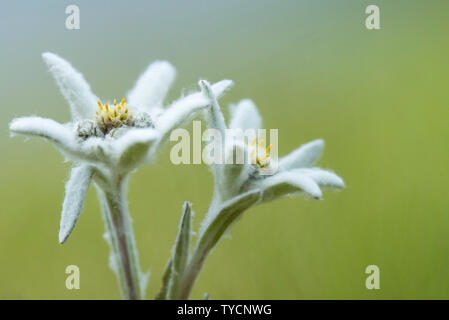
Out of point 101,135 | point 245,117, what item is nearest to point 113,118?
point 101,135

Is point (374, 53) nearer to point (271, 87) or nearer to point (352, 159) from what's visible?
point (271, 87)

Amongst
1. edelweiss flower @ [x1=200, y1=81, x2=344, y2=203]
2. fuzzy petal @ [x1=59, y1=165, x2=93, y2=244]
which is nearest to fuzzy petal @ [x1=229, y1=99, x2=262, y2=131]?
edelweiss flower @ [x1=200, y1=81, x2=344, y2=203]

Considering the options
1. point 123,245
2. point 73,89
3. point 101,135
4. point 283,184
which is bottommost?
point 123,245

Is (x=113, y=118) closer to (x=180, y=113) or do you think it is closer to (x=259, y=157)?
(x=180, y=113)

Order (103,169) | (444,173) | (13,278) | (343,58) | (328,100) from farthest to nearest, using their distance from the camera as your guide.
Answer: (343,58), (328,100), (444,173), (13,278), (103,169)

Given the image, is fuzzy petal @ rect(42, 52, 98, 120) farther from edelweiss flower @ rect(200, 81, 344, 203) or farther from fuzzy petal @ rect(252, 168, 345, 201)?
fuzzy petal @ rect(252, 168, 345, 201)

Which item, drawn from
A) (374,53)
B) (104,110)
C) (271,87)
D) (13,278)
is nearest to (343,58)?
(374,53)
